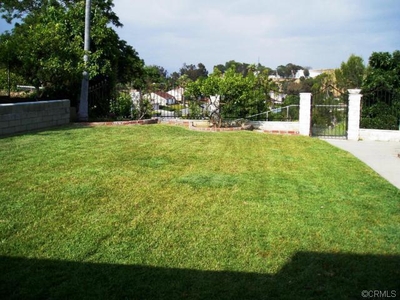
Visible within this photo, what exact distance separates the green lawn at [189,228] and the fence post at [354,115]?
17.8 ft

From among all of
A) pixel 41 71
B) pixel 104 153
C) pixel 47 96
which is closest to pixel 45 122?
pixel 41 71

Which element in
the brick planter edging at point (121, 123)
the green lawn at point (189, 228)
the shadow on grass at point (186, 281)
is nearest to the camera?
the shadow on grass at point (186, 281)

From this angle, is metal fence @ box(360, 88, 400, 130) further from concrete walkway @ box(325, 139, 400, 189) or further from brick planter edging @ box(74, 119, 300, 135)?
brick planter edging @ box(74, 119, 300, 135)

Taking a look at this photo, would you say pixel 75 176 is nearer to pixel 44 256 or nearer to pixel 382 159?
pixel 44 256

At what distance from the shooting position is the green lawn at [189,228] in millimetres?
3070

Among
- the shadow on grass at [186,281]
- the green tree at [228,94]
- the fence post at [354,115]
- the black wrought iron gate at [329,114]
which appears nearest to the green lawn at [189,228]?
the shadow on grass at [186,281]

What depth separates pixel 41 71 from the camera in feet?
40.2

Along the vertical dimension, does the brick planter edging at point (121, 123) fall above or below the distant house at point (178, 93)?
below

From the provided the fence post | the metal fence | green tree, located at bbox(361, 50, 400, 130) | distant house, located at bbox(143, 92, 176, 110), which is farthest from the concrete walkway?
distant house, located at bbox(143, 92, 176, 110)

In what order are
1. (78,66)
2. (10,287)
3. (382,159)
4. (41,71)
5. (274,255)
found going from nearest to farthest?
1. (10,287)
2. (274,255)
3. (382,159)
4. (41,71)
5. (78,66)

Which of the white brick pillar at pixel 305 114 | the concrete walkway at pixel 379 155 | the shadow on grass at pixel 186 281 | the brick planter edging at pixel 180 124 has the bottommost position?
the shadow on grass at pixel 186 281

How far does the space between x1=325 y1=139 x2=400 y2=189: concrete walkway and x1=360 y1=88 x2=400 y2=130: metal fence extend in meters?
1.51

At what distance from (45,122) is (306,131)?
8.07m

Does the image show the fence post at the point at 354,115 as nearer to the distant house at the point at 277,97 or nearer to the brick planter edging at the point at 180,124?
the brick planter edging at the point at 180,124
